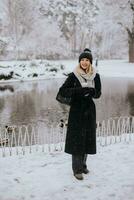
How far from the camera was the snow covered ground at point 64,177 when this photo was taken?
23.1 feet

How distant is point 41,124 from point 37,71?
24706 millimetres

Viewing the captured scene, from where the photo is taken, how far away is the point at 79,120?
773 centimetres

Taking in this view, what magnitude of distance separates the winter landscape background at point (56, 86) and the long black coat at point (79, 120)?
0.53 meters

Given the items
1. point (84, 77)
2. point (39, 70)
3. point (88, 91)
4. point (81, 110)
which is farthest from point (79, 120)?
point (39, 70)

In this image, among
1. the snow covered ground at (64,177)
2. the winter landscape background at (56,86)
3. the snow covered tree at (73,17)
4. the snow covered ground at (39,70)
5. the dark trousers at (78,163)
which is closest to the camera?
the snow covered ground at (64,177)

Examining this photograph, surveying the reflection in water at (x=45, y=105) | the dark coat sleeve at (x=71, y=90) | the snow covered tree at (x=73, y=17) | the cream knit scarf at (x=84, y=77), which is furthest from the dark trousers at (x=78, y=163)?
the snow covered tree at (x=73, y=17)

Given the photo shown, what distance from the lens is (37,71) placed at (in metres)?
42.3

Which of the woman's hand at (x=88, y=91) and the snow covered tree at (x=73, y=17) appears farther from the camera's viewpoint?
the snow covered tree at (x=73, y=17)

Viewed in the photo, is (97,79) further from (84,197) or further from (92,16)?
(92,16)

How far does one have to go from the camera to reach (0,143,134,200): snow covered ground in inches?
278

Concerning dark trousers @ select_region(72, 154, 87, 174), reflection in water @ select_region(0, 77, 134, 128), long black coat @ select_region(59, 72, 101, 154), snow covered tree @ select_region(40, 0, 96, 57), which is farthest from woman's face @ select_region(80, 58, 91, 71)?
snow covered tree @ select_region(40, 0, 96, 57)

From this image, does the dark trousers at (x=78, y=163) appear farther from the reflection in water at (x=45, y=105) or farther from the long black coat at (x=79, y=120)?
the reflection in water at (x=45, y=105)

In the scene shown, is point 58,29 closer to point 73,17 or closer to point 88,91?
point 73,17

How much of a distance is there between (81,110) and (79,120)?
17cm
